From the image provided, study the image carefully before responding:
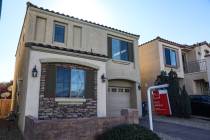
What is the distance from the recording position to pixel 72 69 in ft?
37.1

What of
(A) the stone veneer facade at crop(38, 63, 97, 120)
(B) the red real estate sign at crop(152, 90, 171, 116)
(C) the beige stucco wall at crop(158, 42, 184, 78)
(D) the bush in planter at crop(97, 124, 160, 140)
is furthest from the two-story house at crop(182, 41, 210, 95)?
(B) the red real estate sign at crop(152, 90, 171, 116)

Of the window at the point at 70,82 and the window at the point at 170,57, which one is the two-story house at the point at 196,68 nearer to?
the window at the point at 170,57

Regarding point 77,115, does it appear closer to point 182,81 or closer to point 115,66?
point 115,66

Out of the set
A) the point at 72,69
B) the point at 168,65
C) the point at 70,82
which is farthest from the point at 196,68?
the point at 70,82

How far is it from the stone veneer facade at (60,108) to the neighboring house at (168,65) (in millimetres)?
9346

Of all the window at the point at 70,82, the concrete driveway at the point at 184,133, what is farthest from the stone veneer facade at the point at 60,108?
the concrete driveway at the point at 184,133

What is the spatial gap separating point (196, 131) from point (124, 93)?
6.60m

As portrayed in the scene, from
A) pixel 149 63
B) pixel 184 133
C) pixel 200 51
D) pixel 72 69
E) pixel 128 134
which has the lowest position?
pixel 184 133

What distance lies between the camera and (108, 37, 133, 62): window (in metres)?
15.7

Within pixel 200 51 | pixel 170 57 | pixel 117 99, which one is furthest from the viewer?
pixel 200 51

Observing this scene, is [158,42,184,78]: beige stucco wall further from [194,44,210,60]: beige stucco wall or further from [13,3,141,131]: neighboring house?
[13,3,141,131]: neighboring house

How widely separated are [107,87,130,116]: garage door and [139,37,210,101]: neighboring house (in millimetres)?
3858

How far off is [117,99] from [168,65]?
747cm

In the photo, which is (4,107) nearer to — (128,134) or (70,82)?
(70,82)
